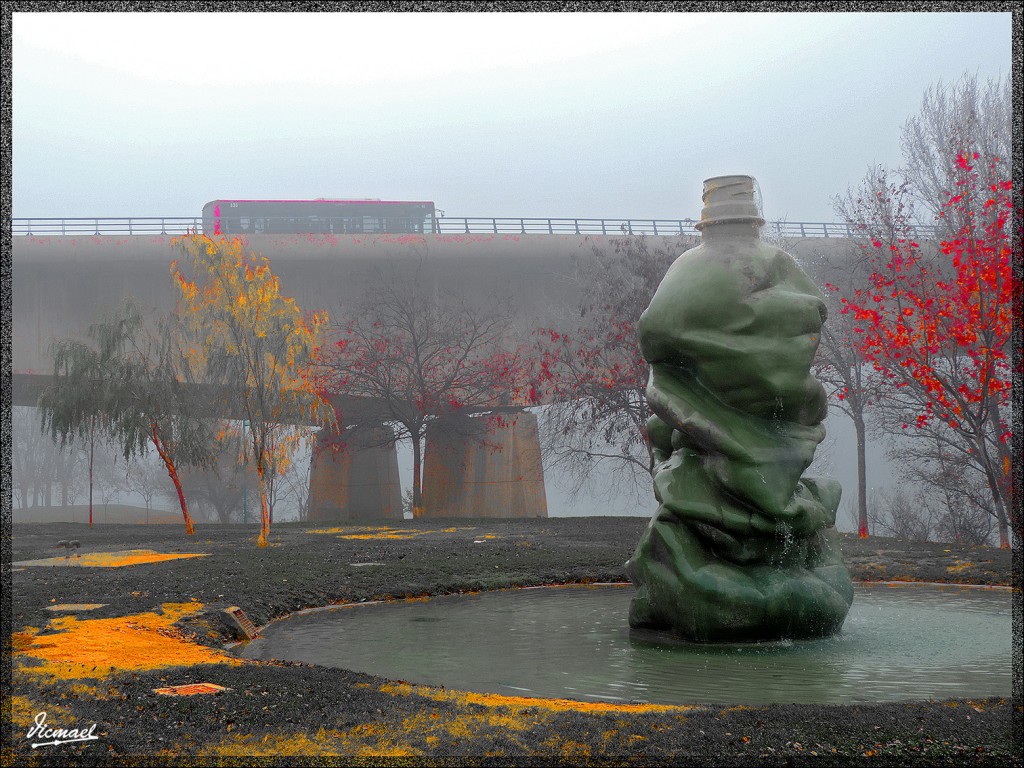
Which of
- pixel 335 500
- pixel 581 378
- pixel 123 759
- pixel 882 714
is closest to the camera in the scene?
pixel 123 759

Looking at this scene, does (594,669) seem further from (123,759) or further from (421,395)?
(421,395)

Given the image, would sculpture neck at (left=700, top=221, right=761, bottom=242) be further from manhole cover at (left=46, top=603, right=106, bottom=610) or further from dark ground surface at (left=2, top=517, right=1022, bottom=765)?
manhole cover at (left=46, top=603, right=106, bottom=610)

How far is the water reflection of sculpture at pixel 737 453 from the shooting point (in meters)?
7.93

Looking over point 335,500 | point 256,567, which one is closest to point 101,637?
point 256,567

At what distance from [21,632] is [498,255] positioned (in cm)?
2731

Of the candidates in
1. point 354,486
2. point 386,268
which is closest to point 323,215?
point 386,268

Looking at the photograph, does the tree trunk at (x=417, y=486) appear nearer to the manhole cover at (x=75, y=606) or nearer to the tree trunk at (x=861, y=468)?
the tree trunk at (x=861, y=468)

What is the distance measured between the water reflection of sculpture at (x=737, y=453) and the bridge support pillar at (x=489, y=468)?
26.1m

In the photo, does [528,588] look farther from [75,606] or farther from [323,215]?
[323,215]

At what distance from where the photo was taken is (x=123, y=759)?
4.80 metres

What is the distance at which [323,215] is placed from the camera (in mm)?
38094

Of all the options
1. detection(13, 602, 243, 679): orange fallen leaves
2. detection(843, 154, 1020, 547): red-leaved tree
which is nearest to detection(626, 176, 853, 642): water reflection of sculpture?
detection(13, 602, 243, 679): orange fallen leaves

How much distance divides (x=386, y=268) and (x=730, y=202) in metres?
27.1

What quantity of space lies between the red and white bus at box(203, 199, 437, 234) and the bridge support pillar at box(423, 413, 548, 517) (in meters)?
8.25
